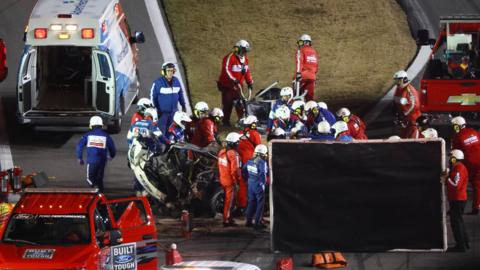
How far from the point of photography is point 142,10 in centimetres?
4438

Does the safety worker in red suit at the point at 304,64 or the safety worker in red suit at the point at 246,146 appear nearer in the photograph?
the safety worker in red suit at the point at 246,146

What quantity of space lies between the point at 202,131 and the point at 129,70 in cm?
531

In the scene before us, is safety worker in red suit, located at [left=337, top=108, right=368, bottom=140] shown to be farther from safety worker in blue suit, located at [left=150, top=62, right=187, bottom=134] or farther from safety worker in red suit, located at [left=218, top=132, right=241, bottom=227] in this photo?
safety worker in blue suit, located at [left=150, top=62, right=187, bottom=134]

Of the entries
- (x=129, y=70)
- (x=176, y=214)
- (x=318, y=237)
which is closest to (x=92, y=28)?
(x=129, y=70)

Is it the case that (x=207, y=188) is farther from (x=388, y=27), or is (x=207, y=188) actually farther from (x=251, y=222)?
(x=388, y=27)

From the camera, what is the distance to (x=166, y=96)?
32625 mm

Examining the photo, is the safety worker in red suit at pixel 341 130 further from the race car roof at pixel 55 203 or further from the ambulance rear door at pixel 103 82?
Answer: the race car roof at pixel 55 203

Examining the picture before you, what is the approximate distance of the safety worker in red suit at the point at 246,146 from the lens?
28.4 meters

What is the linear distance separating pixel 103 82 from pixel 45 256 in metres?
11.9

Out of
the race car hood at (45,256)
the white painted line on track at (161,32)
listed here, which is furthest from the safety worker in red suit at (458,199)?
the white painted line on track at (161,32)

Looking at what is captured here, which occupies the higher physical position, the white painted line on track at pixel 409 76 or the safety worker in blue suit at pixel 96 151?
the white painted line on track at pixel 409 76

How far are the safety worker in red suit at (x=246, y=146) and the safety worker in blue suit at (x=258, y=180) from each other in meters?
0.64

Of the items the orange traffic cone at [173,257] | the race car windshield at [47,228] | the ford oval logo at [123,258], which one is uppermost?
the race car windshield at [47,228]

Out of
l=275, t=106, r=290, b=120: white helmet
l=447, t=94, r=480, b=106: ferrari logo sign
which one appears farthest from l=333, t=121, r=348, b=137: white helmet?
l=447, t=94, r=480, b=106: ferrari logo sign
